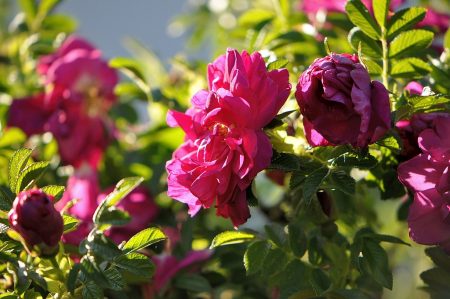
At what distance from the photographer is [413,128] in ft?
2.09

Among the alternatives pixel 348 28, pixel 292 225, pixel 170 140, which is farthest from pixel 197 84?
pixel 292 225

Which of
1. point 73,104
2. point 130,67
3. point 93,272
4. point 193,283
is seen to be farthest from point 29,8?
point 93,272

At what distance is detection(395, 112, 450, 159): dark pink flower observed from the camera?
626 millimetres

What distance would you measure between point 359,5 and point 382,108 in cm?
15

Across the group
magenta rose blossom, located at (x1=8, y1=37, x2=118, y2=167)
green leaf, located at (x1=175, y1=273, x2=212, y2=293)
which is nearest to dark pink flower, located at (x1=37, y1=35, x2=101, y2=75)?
magenta rose blossom, located at (x1=8, y1=37, x2=118, y2=167)

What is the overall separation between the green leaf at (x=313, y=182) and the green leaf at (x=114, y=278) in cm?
14

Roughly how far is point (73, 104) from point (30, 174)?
0.36m

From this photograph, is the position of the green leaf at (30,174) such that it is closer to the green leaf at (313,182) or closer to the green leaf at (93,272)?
A: the green leaf at (93,272)

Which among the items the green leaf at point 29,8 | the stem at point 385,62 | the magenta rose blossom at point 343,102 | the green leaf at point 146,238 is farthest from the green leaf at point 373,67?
the green leaf at point 29,8

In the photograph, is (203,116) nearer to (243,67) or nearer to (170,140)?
(243,67)

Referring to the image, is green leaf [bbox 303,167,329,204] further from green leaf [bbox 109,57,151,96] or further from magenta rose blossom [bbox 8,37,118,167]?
magenta rose blossom [bbox 8,37,118,167]

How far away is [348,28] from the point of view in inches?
34.7

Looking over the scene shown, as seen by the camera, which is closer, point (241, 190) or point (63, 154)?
point (241, 190)

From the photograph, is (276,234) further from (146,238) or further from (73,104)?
(73,104)
